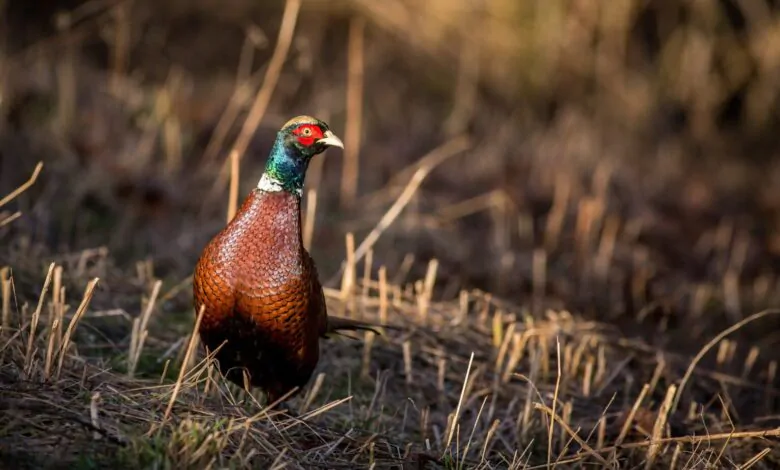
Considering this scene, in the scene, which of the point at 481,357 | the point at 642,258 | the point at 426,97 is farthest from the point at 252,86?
the point at 481,357

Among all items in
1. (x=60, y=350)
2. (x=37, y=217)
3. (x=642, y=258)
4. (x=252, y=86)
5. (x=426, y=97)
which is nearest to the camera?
(x=60, y=350)

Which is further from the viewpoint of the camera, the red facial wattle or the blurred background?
the blurred background

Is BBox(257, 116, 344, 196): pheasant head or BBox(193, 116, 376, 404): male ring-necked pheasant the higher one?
BBox(257, 116, 344, 196): pheasant head

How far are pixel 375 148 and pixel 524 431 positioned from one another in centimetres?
537

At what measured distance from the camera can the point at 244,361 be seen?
3926 millimetres

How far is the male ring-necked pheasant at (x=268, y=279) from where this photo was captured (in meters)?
3.74

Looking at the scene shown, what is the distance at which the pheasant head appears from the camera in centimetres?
389

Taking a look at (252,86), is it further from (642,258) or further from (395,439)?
(395,439)

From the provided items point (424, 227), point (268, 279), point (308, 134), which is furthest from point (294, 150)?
point (424, 227)

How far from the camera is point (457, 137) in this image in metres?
9.89

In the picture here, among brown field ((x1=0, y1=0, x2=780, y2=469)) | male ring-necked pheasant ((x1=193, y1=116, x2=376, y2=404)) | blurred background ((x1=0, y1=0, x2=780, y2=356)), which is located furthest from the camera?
blurred background ((x1=0, y1=0, x2=780, y2=356))

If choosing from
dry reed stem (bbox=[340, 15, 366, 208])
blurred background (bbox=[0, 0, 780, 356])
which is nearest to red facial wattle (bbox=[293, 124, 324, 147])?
blurred background (bbox=[0, 0, 780, 356])

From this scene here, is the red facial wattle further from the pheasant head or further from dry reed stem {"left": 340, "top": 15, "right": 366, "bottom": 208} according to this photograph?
dry reed stem {"left": 340, "top": 15, "right": 366, "bottom": 208}

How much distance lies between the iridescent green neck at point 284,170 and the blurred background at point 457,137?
1749mm
